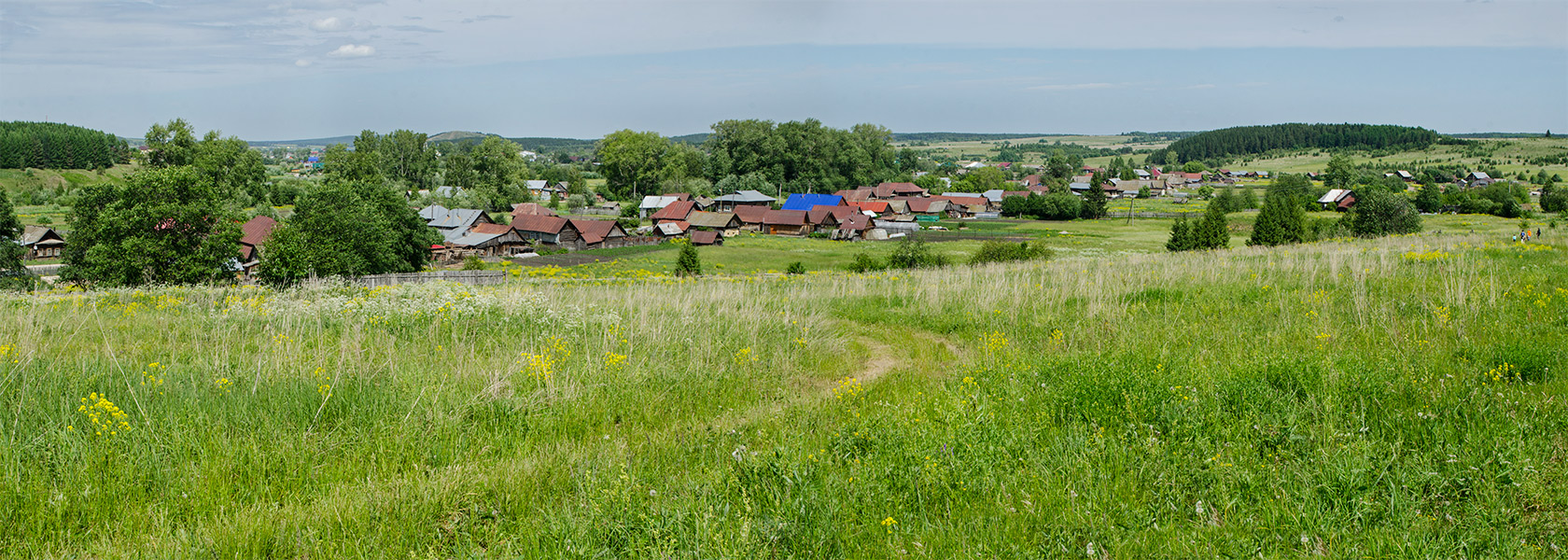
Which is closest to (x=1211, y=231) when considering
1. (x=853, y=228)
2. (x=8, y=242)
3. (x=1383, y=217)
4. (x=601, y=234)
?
(x=1383, y=217)

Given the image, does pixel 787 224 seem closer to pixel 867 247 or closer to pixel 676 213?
pixel 676 213

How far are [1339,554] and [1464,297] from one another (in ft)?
21.4

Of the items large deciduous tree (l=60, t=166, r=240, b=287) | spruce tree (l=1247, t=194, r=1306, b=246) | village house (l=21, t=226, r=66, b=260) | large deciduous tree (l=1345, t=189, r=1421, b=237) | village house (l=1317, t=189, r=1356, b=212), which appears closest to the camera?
large deciduous tree (l=60, t=166, r=240, b=287)

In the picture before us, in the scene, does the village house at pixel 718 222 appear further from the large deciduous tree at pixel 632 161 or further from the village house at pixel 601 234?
the large deciduous tree at pixel 632 161

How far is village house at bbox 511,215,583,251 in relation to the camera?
74.6m

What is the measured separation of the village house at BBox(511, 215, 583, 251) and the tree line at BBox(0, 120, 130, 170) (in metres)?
94.7

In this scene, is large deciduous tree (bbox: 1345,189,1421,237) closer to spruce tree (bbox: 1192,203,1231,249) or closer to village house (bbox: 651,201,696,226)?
spruce tree (bbox: 1192,203,1231,249)

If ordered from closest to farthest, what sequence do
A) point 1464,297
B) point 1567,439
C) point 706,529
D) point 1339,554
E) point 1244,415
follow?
1. point 1339,554
2. point 706,529
3. point 1567,439
4. point 1244,415
5. point 1464,297

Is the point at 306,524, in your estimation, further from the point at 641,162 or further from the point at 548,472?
the point at 641,162

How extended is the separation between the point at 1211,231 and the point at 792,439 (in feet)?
137

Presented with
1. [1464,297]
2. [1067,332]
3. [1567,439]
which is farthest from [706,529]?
[1464,297]

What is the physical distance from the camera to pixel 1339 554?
3.49m

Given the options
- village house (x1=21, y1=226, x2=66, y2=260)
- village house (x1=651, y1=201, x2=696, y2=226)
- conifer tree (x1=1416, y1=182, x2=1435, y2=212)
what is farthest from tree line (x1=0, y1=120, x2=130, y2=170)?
conifer tree (x1=1416, y1=182, x2=1435, y2=212)

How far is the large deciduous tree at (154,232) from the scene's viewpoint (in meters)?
32.6
